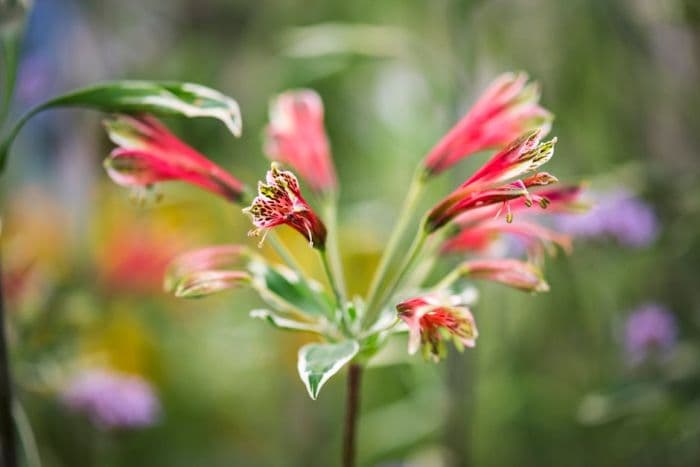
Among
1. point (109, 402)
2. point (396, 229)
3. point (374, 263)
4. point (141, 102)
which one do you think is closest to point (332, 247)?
point (396, 229)

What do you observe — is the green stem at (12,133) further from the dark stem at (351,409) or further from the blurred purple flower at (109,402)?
the blurred purple flower at (109,402)

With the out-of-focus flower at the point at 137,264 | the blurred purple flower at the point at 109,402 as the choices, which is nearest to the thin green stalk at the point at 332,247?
the blurred purple flower at the point at 109,402

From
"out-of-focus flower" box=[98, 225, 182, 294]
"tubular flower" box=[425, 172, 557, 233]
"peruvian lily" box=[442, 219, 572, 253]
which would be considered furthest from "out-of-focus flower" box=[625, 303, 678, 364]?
"out-of-focus flower" box=[98, 225, 182, 294]

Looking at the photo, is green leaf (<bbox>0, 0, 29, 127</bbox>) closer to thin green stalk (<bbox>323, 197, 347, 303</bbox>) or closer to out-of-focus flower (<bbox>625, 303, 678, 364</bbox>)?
thin green stalk (<bbox>323, 197, 347, 303</bbox>)

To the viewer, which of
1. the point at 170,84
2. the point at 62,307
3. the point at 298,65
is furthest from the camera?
the point at 298,65

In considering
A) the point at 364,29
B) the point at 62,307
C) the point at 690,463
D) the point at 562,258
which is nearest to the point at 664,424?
the point at 690,463

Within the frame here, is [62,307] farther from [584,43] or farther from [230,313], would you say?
[584,43]
